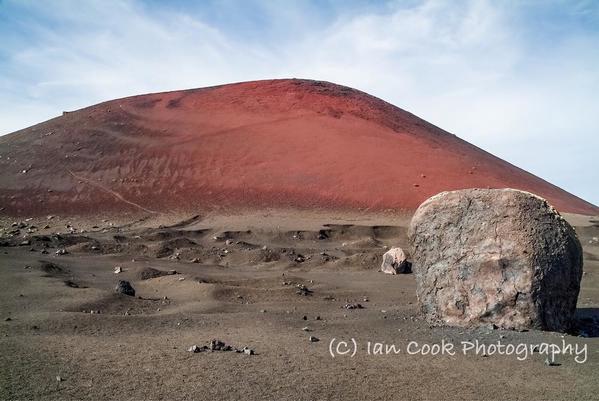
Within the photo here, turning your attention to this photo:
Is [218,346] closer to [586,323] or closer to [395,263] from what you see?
[586,323]

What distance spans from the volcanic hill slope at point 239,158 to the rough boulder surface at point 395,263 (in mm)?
7355

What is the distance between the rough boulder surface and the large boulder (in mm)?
3603

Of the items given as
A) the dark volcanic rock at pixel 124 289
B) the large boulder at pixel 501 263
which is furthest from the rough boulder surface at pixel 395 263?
the dark volcanic rock at pixel 124 289

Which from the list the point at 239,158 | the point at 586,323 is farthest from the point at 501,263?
the point at 239,158

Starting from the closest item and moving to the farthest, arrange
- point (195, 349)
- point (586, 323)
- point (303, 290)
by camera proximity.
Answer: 1. point (195, 349)
2. point (586, 323)
3. point (303, 290)

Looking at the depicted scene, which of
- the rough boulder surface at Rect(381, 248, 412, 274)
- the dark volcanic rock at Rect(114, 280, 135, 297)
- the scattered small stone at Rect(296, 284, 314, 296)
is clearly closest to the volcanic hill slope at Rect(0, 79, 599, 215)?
the rough boulder surface at Rect(381, 248, 412, 274)

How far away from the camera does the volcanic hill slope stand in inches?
688

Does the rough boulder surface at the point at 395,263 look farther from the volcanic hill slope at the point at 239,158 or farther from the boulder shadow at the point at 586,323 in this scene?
the volcanic hill slope at the point at 239,158

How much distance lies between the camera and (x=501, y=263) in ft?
15.2

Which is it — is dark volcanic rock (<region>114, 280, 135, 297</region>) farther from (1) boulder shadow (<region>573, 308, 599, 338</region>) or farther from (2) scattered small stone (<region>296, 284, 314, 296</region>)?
(1) boulder shadow (<region>573, 308, 599, 338</region>)

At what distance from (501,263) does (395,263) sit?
4162mm

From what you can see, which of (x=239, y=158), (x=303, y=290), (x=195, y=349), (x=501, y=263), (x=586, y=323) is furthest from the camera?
(x=239, y=158)

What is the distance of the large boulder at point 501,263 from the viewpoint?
4527 mm

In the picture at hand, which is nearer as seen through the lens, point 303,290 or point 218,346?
point 218,346
